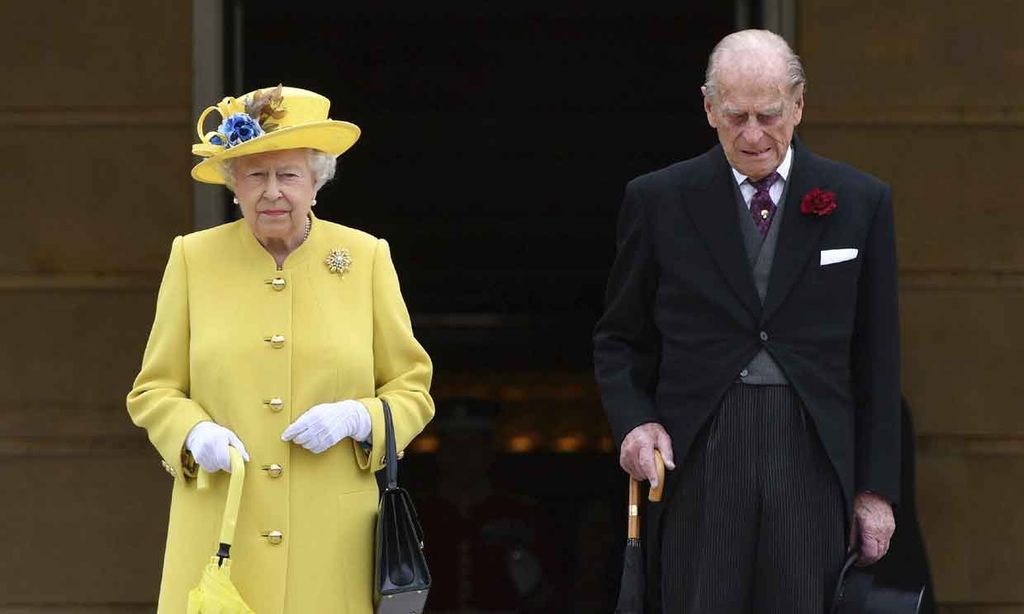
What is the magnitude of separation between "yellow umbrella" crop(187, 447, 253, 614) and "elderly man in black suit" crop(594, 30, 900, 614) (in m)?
0.91

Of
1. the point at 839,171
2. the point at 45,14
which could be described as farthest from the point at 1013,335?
the point at 45,14

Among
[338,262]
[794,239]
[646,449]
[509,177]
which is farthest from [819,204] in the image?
[509,177]

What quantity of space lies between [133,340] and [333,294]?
232 centimetres

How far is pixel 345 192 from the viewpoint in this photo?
359 inches

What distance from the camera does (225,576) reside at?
13.8 ft

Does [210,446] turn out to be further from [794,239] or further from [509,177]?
[509,177]

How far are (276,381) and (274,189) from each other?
0.44 m

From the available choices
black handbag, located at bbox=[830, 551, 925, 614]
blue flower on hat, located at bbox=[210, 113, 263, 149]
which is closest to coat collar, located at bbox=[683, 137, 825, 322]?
black handbag, located at bbox=[830, 551, 925, 614]

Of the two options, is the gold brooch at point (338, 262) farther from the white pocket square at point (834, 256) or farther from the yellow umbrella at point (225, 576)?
the white pocket square at point (834, 256)

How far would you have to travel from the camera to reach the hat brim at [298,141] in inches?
170

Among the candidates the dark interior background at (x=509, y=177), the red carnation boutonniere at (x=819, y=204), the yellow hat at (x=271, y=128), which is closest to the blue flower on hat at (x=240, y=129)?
the yellow hat at (x=271, y=128)

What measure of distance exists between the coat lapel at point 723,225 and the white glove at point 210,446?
1.19 meters

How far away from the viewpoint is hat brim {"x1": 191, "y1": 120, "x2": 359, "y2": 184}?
433 centimetres

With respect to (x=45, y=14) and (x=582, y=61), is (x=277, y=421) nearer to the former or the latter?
(x=45, y=14)
